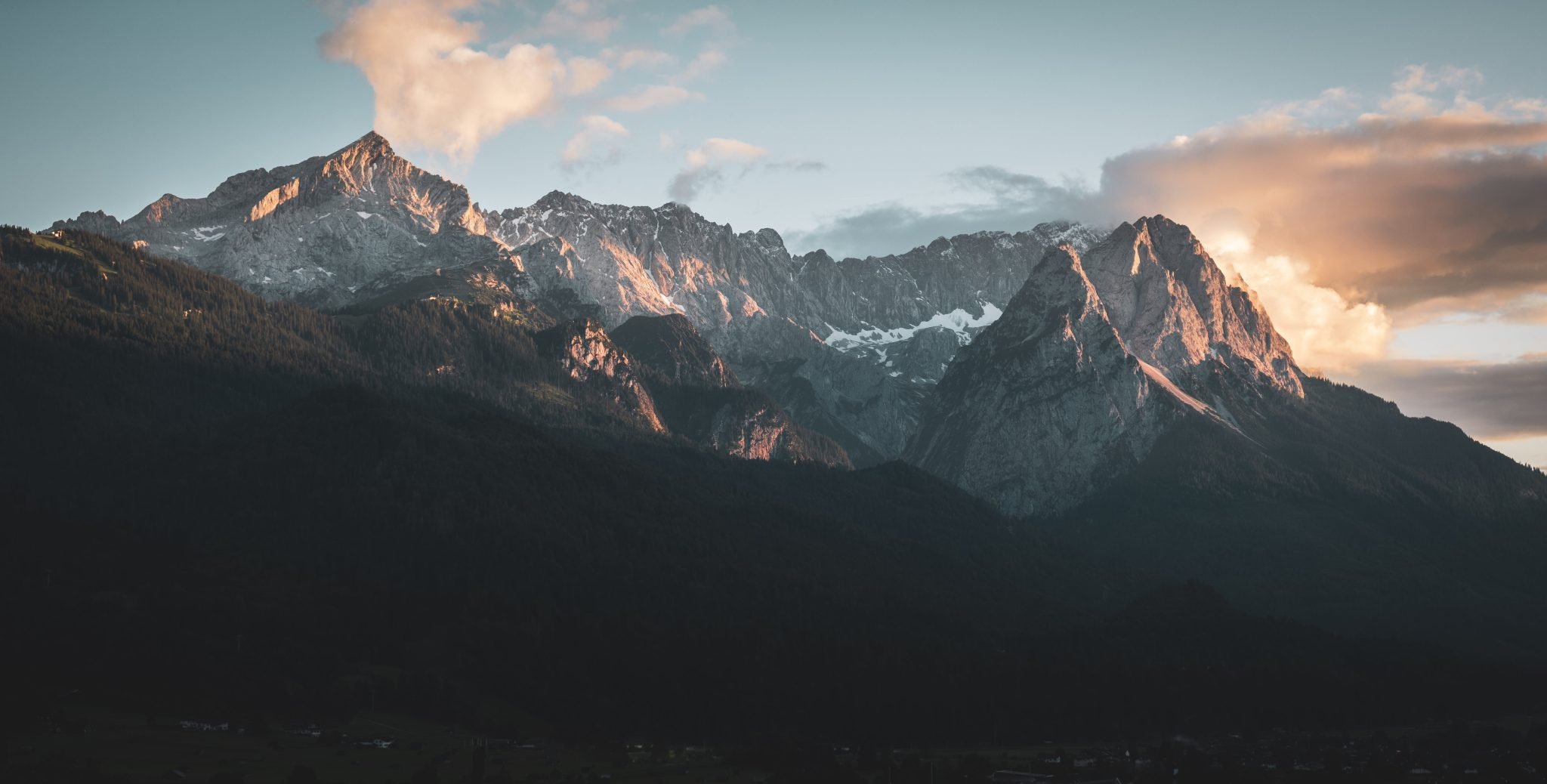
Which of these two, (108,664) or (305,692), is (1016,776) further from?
(108,664)

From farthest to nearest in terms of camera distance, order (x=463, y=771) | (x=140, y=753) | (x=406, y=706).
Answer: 1. (x=406, y=706)
2. (x=463, y=771)
3. (x=140, y=753)

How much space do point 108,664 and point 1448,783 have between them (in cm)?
16057

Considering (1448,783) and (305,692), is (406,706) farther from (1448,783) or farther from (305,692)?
(1448,783)

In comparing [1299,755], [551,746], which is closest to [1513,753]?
[1299,755]

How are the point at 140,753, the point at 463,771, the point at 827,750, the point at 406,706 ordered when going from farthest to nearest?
the point at 406,706 → the point at 827,750 → the point at 463,771 → the point at 140,753

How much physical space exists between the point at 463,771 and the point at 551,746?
87.3 feet

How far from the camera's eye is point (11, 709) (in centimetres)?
15575

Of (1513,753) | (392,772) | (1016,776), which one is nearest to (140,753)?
(392,772)

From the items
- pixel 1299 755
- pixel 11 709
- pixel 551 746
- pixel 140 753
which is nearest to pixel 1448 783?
pixel 1299 755

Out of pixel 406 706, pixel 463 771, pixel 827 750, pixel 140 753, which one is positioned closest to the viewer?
pixel 140 753

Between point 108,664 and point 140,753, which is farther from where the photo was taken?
point 108,664

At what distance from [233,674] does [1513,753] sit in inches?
6644

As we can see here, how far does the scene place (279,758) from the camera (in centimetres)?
15550

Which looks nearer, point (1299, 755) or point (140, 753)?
point (140, 753)
